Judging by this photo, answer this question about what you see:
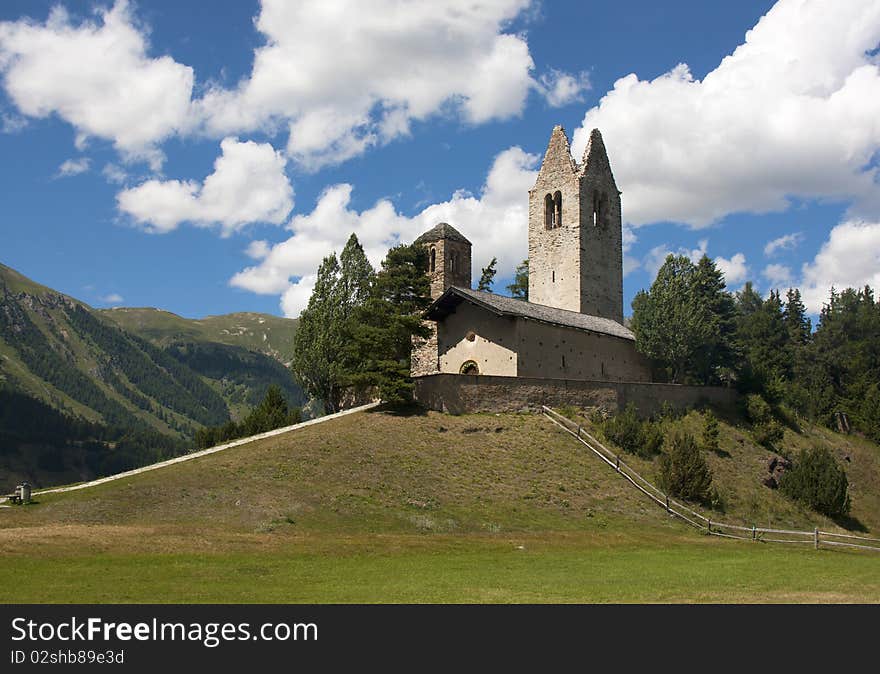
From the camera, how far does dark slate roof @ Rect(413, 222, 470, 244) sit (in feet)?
185

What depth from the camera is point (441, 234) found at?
185ft

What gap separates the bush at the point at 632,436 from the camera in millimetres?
45250

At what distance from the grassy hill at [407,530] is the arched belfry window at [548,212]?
82.1 feet

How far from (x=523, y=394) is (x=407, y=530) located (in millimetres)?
16725

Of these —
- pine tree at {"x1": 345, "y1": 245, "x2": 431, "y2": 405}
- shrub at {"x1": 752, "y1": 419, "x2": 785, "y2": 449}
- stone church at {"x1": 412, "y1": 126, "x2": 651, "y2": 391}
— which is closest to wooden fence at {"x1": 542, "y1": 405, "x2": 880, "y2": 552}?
stone church at {"x1": 412, "y1": 126, "x2": 651, "y2": 391}

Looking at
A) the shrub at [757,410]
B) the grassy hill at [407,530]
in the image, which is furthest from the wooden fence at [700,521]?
the shrub at [757,410]

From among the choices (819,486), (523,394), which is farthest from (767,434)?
(523,394)

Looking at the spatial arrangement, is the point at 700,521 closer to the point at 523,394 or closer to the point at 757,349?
the point at 523,394

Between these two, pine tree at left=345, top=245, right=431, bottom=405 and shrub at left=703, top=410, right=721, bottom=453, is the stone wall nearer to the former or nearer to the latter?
pine tree at left=345, top=245, right=431, bottom=405

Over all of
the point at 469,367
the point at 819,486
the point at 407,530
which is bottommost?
the point at 407,530

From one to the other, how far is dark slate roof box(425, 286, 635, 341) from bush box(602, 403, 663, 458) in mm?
7485

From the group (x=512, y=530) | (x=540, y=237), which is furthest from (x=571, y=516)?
(x=540, y=237)

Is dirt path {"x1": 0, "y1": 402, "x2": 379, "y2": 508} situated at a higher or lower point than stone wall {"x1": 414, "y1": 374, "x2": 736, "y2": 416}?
lower

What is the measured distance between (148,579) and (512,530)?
Answer: 16.4m
